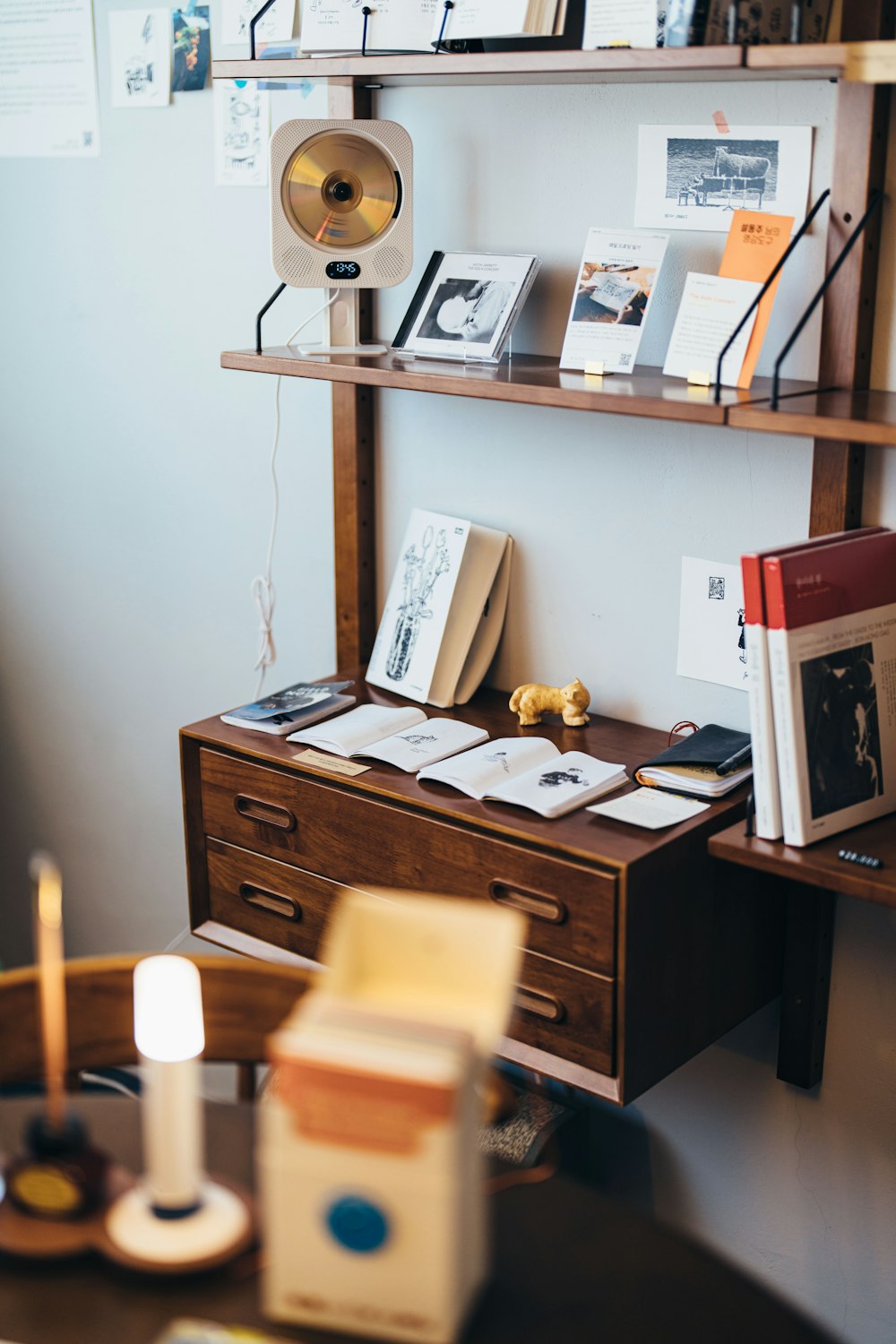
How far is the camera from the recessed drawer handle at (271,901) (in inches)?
73.4

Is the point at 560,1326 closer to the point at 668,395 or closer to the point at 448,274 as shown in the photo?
the point at 668,395

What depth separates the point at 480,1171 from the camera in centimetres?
83

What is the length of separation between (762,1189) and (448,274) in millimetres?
1305

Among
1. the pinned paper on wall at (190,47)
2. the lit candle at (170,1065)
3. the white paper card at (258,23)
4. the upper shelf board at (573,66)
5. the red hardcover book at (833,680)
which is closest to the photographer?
the lit candle at (170,1065)

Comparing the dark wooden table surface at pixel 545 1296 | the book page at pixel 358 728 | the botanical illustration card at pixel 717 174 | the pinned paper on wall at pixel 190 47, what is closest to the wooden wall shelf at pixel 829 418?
the botanical illustration card at pixel 717 174

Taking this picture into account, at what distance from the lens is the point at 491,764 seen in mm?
1734

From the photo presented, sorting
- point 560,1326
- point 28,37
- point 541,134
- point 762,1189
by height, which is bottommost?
point 762,1189

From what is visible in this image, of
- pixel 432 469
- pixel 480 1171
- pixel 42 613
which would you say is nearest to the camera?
pixel 480 1171

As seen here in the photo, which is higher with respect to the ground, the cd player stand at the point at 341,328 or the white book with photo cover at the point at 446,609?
the cd player stand at the point at 341,328

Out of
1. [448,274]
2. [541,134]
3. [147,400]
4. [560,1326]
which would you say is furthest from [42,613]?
[560,1326]

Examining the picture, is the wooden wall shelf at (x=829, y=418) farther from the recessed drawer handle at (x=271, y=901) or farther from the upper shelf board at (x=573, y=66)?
the recessed drawer handle at (x=271, y=901)

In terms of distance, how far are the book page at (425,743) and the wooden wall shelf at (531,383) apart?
0.45 m

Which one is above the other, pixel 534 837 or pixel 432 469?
pixel 432 469

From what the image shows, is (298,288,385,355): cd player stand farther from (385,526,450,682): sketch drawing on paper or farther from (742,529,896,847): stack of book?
(742,529,896,847): stack of book
